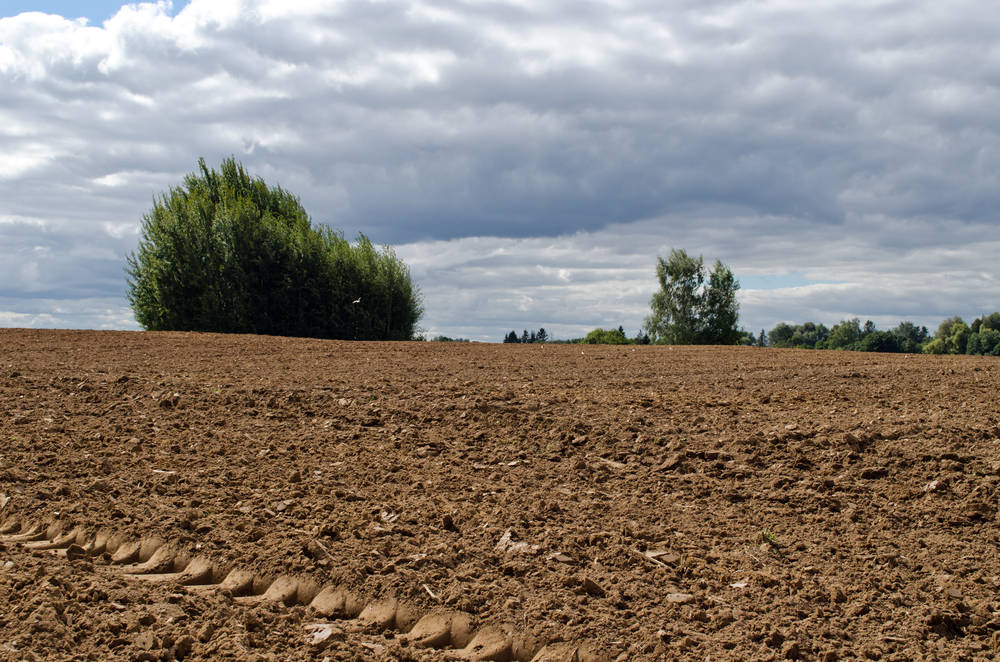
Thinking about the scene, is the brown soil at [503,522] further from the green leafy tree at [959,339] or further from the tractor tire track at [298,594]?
the green leafy tree at [959,339]

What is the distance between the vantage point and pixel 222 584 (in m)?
3.53

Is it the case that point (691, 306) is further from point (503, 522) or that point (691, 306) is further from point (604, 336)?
point (503, 522)

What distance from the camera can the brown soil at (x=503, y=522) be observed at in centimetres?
307

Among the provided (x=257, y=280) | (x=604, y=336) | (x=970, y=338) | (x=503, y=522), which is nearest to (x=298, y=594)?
(x=503, y=522)

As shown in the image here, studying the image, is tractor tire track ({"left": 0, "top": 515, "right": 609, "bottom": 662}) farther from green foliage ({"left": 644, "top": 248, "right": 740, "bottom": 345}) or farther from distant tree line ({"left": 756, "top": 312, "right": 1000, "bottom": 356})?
green foliage ({"left": 644, "top": 248, "right": 740, "bottom": 345})

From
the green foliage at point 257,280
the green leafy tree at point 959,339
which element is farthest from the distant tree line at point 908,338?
the green foliage at point 257,280

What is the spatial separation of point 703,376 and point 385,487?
4.72 metres

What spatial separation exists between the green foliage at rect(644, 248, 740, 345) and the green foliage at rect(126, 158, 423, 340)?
17.9 m

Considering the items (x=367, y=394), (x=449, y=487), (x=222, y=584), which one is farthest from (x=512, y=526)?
(x=367, y=394)

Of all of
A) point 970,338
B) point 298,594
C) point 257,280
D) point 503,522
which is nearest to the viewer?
point 298,594

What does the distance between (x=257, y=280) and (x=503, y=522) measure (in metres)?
19.7

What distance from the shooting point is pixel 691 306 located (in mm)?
38000

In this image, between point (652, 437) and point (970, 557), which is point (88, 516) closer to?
point (652, 437)

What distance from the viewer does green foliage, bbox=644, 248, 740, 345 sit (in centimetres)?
3728
